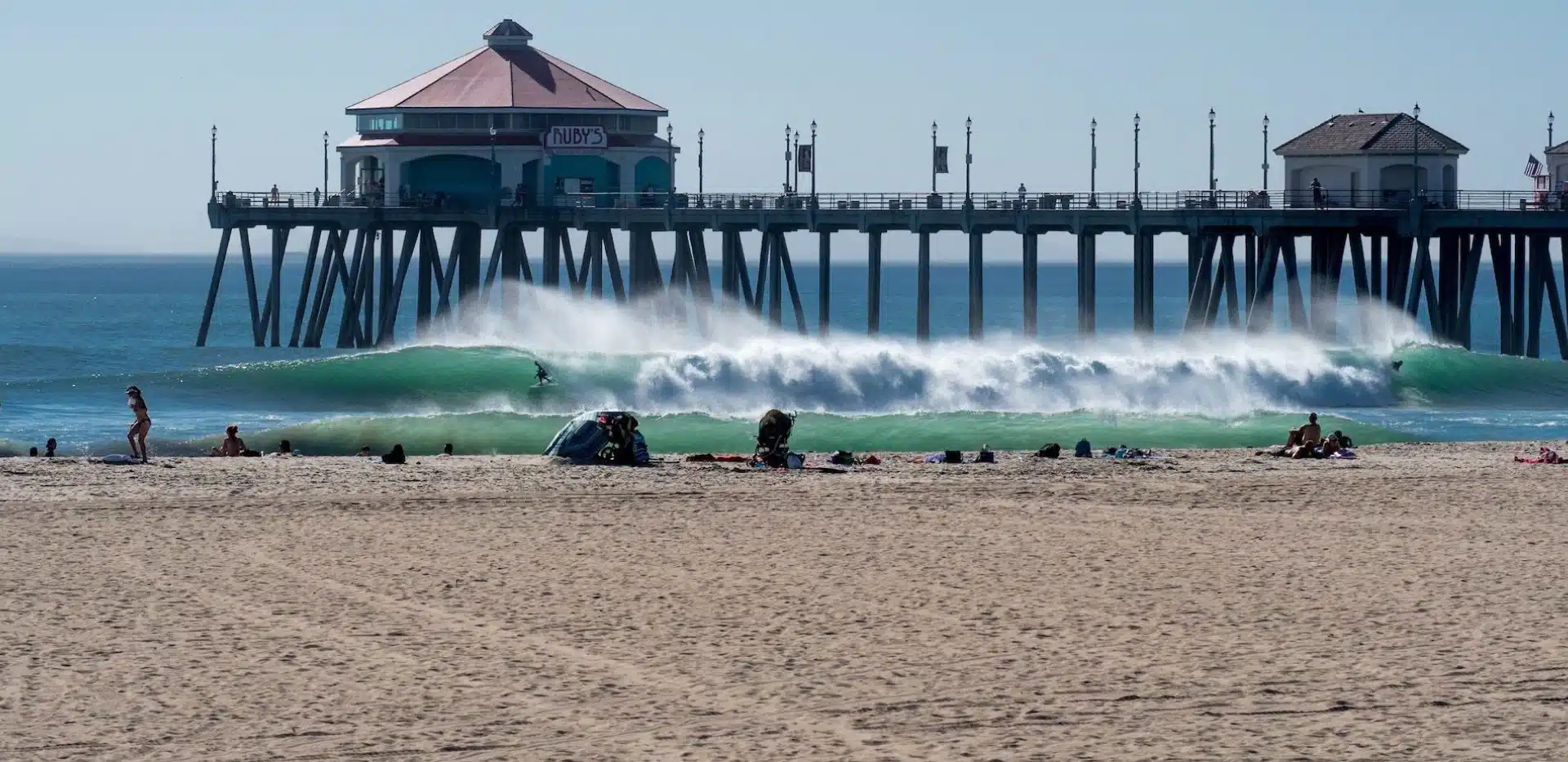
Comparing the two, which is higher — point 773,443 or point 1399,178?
point 1399,178

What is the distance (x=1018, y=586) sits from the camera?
17.4 m

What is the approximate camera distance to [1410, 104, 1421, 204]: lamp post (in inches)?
1818

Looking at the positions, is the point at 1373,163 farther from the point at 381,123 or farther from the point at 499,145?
the point at 381,123

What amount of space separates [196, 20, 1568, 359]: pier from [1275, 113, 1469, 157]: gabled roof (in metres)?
0.07

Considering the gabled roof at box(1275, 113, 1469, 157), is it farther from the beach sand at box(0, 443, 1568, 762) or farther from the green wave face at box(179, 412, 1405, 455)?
the beach sand at box(0, 443, 1568, 762)

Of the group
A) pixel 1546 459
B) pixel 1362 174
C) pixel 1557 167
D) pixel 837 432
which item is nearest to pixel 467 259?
pixel 1362 174

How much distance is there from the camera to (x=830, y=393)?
38.2 m

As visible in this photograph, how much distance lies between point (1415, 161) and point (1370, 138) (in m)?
1.59

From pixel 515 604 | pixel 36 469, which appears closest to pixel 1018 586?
pixel 515 604

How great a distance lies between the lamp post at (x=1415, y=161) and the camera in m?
46.2

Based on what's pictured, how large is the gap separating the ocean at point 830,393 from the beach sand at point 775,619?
928cm

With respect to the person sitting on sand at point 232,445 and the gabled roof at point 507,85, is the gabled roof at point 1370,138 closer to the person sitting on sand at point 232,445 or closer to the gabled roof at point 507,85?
the gabled roof at point 507,85

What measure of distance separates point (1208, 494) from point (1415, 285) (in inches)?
1054

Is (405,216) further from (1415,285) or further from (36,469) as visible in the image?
(36,469)
